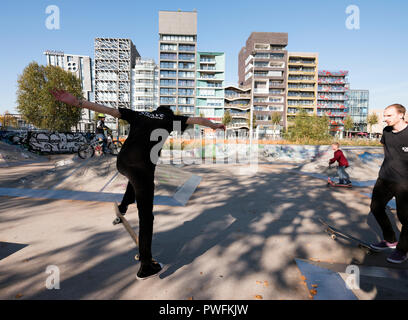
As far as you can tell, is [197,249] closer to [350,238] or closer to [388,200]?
[350,238]

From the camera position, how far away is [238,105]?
2803 inches

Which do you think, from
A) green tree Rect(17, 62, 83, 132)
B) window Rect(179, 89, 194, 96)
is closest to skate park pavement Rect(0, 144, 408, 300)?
green tree Rect(17, 62, 83, 132)

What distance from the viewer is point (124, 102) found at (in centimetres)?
8394

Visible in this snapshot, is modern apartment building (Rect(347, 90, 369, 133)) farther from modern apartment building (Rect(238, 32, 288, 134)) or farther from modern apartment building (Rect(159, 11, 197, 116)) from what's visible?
modern apartment building (Rect(159, 11, 197, 116))

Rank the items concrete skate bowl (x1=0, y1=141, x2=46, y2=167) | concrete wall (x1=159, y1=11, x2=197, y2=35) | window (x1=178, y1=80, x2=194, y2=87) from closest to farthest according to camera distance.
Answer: concrete skate bowl (x1=0, y1=141, x2=46, y2=167) < concrete wall (x1=159, y1=11, x2=197, y2=35) < window (x1=178, y1=80, x2=194, y2=87)

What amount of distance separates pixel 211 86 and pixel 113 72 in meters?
37.4

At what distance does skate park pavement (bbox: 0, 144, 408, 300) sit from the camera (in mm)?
2688

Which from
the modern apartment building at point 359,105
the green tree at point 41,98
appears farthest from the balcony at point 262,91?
the green tree at point 41,98

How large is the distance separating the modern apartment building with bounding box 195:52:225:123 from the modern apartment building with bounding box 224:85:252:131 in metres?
2.65

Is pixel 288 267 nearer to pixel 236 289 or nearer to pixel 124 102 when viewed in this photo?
pixel 236 289

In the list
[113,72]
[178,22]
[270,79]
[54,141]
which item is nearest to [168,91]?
[178,22]

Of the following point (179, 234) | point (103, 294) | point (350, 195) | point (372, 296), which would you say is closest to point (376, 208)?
point (372, 296)

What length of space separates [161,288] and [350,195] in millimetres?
7373

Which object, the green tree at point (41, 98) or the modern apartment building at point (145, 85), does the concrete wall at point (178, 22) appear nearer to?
the modern apartment building at point (145, 85)
